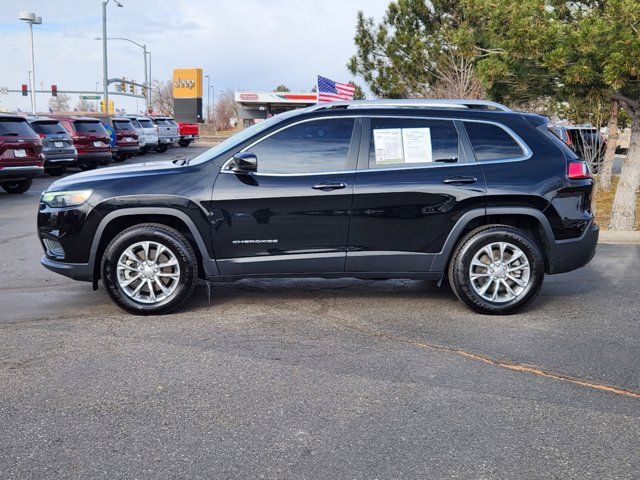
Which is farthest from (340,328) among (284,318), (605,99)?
(605,99)

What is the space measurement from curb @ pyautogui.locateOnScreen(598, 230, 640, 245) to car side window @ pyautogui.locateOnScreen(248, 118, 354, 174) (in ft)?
18.5

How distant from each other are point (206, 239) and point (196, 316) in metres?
0.67

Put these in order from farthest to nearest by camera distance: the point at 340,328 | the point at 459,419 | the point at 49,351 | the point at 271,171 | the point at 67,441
Answer: 1. the point at 271,171
2. the point at 340,328
3. the point at 49,351
4. the point at 459,419
5. the point at 67,441

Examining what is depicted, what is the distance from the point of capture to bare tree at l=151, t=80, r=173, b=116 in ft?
286

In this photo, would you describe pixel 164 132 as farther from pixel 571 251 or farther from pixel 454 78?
pixel 571 251

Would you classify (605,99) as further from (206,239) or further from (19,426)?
(19,426)

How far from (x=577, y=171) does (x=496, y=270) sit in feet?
3.78

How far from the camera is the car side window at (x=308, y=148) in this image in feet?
19.0

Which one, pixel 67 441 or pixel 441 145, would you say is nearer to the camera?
pixel 67 441

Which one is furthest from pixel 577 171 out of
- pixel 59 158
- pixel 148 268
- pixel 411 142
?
pixel 59 158

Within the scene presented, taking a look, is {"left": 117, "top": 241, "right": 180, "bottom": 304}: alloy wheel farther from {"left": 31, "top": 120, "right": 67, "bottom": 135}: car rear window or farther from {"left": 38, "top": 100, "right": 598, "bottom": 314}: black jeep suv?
{"left": 31, "top": 120, "right": 67, "bottom": 135}: car rear window

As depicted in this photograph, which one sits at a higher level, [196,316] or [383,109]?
[383,109]

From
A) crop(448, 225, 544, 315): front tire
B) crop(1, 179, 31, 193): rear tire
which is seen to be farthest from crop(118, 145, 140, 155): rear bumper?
crop(448, 225, 544, 315): front tire

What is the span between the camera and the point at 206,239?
570 cm
